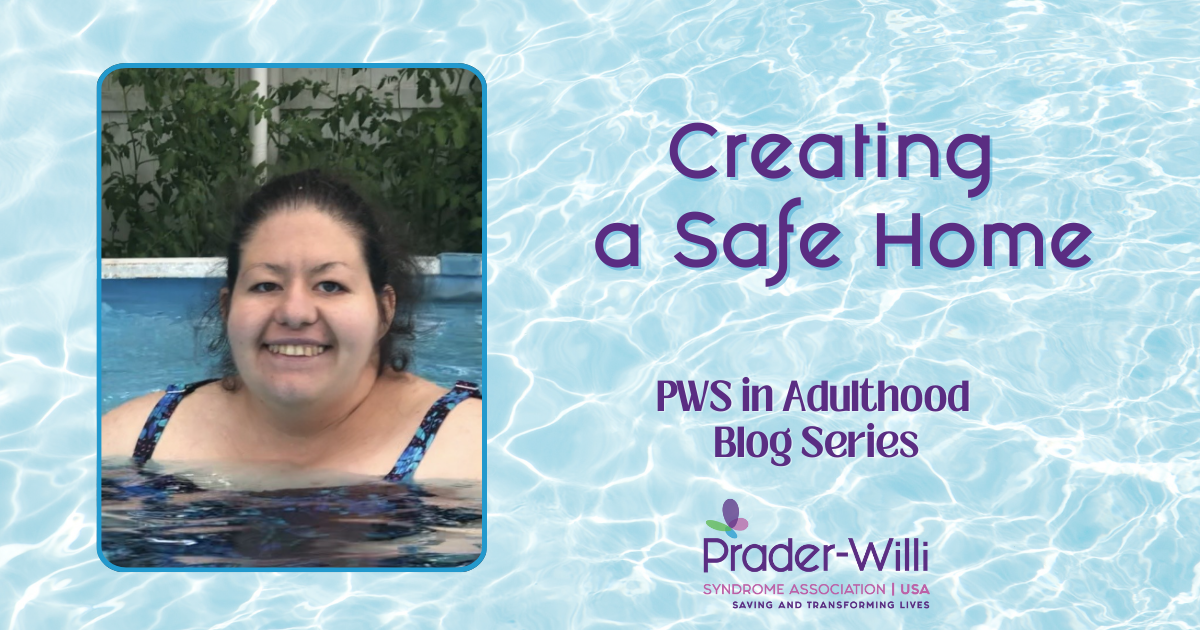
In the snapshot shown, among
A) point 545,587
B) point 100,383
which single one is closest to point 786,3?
point 545,587

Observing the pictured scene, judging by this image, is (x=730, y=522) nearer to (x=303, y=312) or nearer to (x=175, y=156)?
(x=303, y=312)

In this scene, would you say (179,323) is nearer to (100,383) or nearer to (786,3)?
(100,383)

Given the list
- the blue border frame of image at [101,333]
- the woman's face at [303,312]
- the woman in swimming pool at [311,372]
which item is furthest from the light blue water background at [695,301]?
the woman's face at [303,312]

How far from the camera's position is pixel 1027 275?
172 inches

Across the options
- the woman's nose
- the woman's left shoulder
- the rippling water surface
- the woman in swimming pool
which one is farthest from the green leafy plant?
the woman's left shoulder

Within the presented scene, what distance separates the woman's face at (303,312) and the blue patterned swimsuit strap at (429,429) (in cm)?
23

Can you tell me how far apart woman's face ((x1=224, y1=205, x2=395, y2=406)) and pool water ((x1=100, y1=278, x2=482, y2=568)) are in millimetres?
129

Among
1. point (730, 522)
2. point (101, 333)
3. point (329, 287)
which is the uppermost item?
point (329, 287)

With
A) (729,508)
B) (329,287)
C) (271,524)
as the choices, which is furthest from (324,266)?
(729,508)

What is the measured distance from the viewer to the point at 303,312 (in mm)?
4328

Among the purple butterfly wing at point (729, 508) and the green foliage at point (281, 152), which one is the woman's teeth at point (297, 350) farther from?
the purple butterfly wing at point (729, 508)

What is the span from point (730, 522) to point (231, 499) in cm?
150

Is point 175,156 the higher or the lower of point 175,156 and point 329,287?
the higher

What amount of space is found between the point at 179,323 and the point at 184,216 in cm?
32
